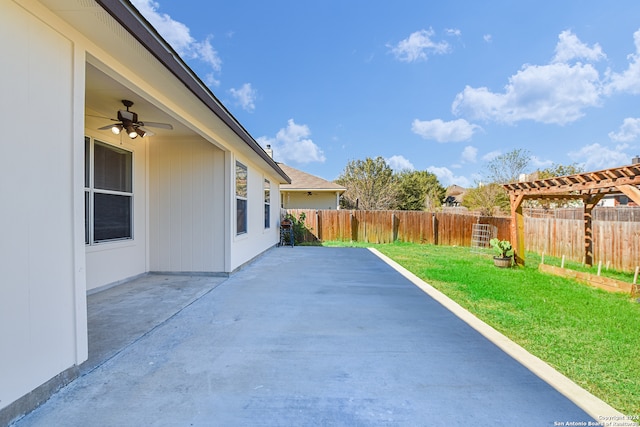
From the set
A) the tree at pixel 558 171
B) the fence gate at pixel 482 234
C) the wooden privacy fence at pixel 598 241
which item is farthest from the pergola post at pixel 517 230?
the tree at pixel 558 171

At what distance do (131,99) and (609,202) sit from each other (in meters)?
27.9

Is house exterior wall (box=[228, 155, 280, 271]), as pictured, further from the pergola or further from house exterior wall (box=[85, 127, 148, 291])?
the pergola

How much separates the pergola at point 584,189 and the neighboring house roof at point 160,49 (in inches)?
266

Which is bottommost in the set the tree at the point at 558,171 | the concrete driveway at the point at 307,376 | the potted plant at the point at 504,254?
the concrete driveway at the point at 307,376

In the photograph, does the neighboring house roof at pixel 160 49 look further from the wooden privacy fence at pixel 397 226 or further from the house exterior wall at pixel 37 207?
the wooden privacy fence at pixel 397 226

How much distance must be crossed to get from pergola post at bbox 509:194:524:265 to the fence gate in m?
5.02

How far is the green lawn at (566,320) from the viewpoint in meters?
2.40

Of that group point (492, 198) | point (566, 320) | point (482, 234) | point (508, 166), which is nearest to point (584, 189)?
point (566, 320)

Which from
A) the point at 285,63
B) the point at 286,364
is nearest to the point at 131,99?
the point at 286,364

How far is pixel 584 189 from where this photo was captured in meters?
6.20

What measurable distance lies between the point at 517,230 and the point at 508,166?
1357cm

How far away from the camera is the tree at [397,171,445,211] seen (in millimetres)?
25281

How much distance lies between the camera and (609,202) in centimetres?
2053

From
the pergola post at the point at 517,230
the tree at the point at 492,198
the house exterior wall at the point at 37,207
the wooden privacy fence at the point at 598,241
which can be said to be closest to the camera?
the house exterior wall at the point at 37,207
